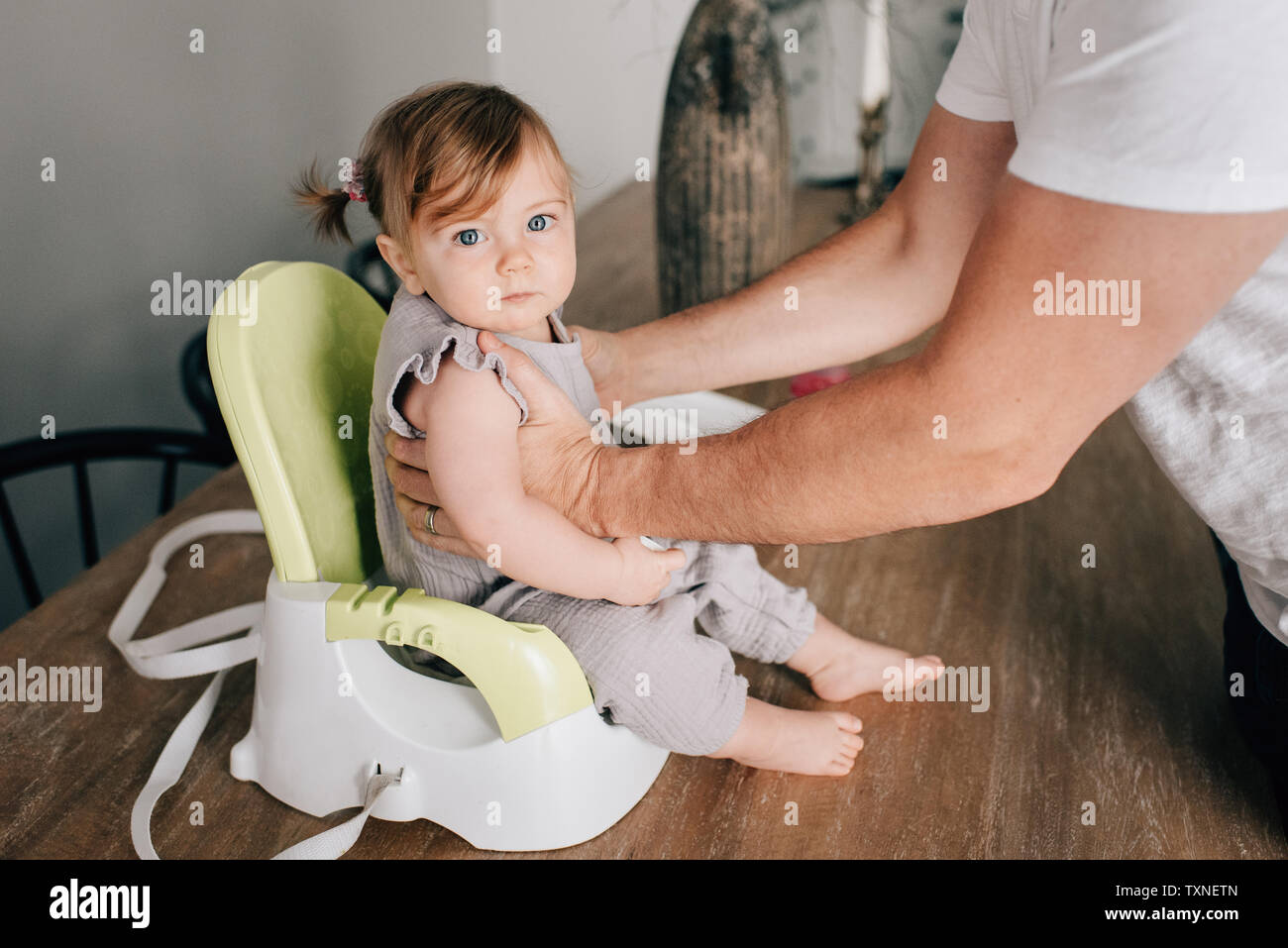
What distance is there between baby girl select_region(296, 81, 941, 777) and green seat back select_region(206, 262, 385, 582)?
47 millimetres

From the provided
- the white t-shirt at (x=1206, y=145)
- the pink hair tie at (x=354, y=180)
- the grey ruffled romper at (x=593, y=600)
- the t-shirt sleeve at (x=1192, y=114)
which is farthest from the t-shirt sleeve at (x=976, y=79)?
the pink hair tie at (x=354, y=180)

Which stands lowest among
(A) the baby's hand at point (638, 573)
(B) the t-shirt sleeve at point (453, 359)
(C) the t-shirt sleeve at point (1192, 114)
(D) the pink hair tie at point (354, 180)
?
(A) the baby's hand at point (638, 573)

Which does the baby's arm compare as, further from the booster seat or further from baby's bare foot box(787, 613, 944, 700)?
baby's bare foot box(787, 613, 944, 700)

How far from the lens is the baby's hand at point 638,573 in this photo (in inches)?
35.4

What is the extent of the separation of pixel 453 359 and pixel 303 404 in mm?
175

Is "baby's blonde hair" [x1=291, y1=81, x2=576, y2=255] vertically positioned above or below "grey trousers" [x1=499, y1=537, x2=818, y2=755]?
above

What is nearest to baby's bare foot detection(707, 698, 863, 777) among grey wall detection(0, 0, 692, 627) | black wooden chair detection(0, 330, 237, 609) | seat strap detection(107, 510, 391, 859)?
seat strap detection(107, 510, 391, 859)

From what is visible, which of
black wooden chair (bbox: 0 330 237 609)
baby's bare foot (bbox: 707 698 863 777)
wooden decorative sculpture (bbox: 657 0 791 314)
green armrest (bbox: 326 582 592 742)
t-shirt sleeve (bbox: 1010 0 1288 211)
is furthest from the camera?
wooden decorative sculpture (bbox: 657 0 791 314)

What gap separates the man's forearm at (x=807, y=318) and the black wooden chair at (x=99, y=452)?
1.82ft

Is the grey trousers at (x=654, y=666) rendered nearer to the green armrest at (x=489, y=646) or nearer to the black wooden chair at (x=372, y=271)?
the green armrest at (x=489, y=646)

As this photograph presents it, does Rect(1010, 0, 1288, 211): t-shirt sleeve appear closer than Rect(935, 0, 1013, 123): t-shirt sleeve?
Yes

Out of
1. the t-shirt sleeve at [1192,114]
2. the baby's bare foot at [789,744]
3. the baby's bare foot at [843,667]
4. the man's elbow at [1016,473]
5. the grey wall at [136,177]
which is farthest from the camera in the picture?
the grey wall at [136,177]

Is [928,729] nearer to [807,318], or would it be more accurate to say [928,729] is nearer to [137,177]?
[807,318]

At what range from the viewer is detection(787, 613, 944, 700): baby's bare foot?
106 centimetres
